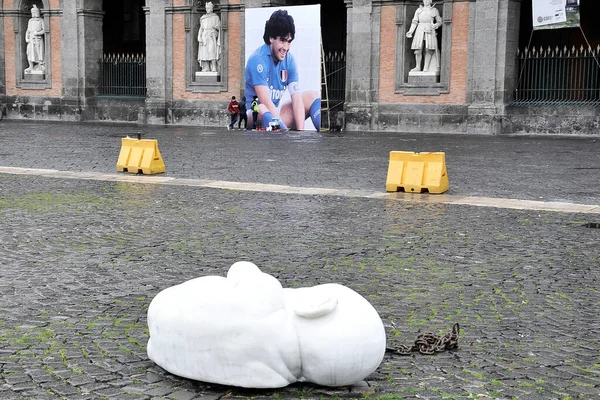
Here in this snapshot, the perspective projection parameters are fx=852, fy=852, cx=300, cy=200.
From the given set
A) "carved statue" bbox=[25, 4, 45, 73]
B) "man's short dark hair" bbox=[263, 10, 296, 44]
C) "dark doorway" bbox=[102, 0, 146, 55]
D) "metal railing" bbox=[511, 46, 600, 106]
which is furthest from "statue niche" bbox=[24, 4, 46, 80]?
"metal railing" bbox=[511, 46, 600, 106]

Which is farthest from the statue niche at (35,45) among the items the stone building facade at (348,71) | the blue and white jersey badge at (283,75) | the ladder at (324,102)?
the ladder at (324,102)

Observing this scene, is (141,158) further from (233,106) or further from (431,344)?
(233,106)

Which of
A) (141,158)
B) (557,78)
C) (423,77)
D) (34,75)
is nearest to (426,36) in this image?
(423,77)

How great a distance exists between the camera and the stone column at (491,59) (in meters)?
24.3

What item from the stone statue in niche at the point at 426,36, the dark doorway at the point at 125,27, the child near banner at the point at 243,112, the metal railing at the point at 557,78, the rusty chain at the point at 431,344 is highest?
the dark doorway at the point at 125,27

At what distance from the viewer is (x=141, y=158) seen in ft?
45.3

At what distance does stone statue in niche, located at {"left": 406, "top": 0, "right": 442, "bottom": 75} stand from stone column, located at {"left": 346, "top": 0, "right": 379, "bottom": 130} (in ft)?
4.61

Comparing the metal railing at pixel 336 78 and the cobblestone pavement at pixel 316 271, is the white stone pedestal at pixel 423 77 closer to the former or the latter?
the metal railing at pixel 336 78

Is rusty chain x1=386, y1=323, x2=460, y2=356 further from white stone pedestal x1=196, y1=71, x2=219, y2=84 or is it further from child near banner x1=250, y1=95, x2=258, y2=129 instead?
white stone pedestal x1=196, y1=71, x2=219, y2=84

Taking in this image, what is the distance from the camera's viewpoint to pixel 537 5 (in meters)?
23.9

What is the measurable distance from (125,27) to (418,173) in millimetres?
29979

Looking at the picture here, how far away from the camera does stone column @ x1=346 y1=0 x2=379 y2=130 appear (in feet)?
87.3

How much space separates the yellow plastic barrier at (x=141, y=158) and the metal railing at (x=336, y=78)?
14.5 m

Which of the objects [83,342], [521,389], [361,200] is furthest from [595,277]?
[361,200]
